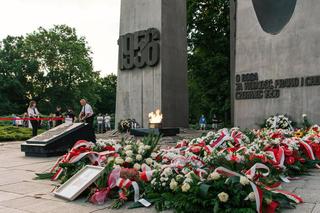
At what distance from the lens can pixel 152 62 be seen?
19.7 meters

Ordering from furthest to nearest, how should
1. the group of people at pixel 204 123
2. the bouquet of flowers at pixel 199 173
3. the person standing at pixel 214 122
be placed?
the person standing at pixel 214 122
the group of people at pixel 204 123
the bouquet of flowers at pixel 199 173

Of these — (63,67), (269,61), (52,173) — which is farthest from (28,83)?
(52,173)

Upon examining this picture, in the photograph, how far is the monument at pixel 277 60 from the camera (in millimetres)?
14000

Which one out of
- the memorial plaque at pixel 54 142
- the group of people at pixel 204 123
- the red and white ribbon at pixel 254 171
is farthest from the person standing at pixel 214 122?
the red and white ribbon at pixel 254 171

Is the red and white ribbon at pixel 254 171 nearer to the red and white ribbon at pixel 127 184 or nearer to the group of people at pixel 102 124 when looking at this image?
the red and white ribbon at pixel 127 184

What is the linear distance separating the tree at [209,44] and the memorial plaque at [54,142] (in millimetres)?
19182

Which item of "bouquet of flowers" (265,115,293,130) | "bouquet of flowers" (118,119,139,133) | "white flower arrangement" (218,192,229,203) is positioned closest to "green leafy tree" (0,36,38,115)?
"bouquet of flowers" (118,119,139,133)

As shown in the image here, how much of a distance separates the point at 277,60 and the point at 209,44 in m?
15.9

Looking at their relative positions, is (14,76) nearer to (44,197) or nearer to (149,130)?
(149,130)

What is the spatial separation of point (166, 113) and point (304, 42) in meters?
8.13

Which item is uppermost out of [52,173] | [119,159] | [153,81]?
[153,81]

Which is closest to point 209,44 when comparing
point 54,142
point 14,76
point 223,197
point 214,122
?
point 214,122

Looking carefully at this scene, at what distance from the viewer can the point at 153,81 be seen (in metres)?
19.9

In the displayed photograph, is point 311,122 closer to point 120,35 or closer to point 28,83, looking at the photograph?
point 120,35
